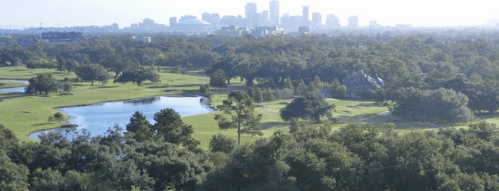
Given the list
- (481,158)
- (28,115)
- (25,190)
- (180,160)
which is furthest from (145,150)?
(28,115)

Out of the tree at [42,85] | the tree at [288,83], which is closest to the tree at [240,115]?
the tree at [288,83]

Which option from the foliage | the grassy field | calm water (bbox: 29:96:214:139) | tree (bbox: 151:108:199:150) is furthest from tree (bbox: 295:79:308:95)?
tree (bbox: 151:108:199:150)

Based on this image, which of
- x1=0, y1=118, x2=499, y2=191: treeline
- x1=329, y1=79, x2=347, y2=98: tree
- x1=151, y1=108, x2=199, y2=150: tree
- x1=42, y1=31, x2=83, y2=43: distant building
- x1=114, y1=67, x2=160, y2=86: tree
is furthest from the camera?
x1=42, y1=31, x2=83, y2=43: distant building

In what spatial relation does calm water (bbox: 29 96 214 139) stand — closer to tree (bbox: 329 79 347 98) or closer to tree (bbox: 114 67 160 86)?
tree (bbox: 114 67 160 86)

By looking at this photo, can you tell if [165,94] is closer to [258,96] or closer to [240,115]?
[258,96]

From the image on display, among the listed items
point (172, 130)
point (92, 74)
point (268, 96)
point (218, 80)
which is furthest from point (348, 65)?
point (172, 130)

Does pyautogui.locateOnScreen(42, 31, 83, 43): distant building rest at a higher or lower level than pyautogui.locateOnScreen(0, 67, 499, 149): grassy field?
higher

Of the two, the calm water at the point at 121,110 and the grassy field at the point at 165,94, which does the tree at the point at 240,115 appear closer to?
the grassy field at the point at 165,94
